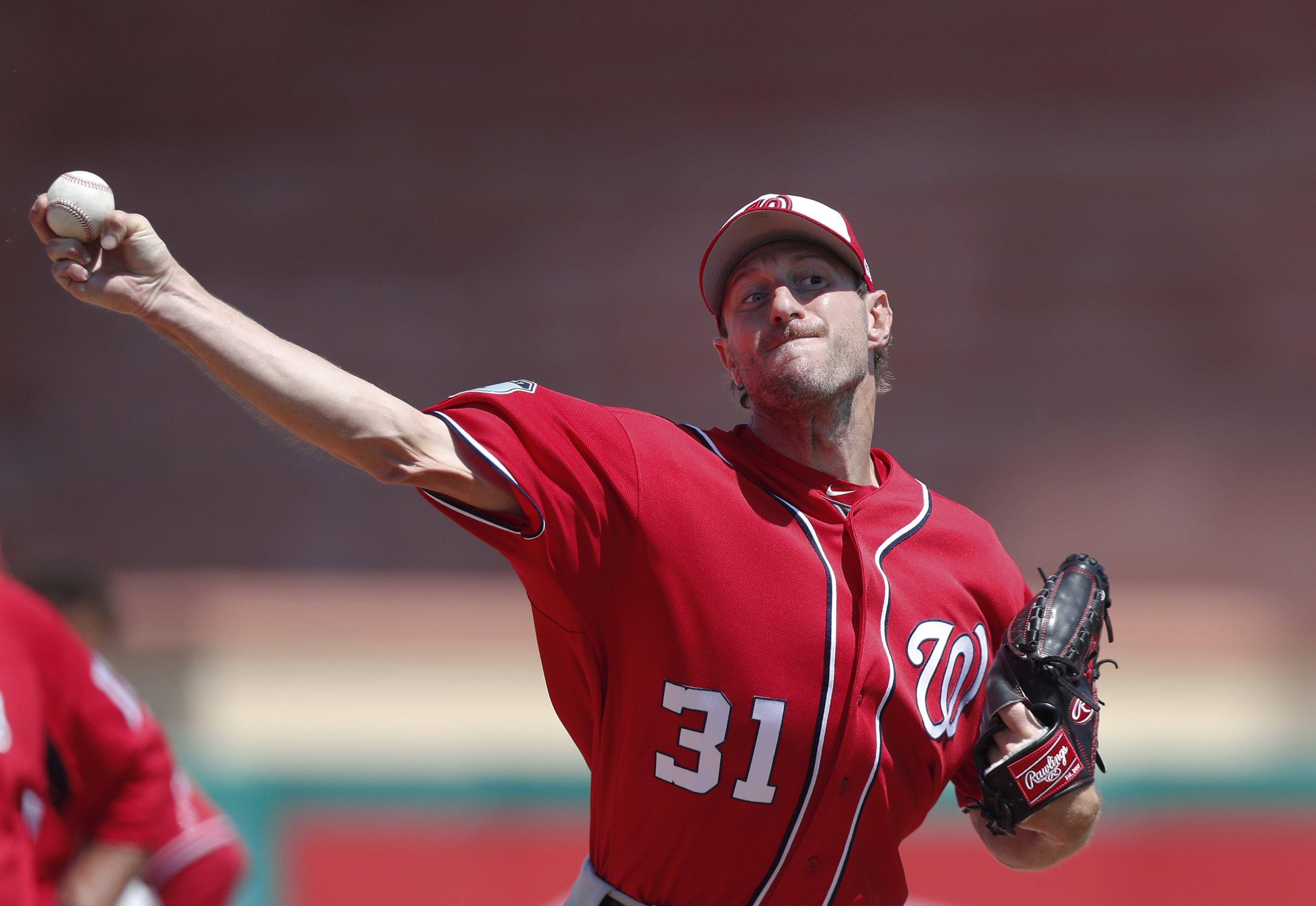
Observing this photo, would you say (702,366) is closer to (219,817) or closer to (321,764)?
(321,764)

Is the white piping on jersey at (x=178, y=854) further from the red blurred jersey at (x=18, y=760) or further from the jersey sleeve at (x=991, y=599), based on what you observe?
the jersey sleeve at (x=991, y=599)

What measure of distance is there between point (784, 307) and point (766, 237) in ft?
0.73

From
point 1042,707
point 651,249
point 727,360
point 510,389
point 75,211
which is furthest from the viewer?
point 651,249

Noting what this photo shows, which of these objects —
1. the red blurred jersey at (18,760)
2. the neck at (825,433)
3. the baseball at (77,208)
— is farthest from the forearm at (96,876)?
the neck at (825,433)

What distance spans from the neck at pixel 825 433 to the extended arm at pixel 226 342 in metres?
0.92

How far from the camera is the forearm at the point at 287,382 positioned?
5.53ft

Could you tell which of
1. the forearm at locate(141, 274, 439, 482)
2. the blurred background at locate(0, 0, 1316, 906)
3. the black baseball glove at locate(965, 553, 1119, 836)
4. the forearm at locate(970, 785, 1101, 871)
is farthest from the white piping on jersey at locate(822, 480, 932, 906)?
the blurred background at locate(0, 0, 1316, 906)

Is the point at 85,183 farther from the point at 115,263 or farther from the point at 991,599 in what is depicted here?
the point at 991,599

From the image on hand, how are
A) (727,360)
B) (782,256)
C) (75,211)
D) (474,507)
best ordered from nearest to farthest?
(75,211), (474,507), (782,256), (727,360)

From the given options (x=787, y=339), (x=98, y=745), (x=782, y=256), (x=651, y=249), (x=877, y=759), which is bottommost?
(x=98, y=745)

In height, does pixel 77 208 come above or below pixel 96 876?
above

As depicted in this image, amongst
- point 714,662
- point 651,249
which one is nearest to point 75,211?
point 714,662

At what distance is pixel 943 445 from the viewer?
9266mm

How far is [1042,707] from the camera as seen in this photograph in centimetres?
244
